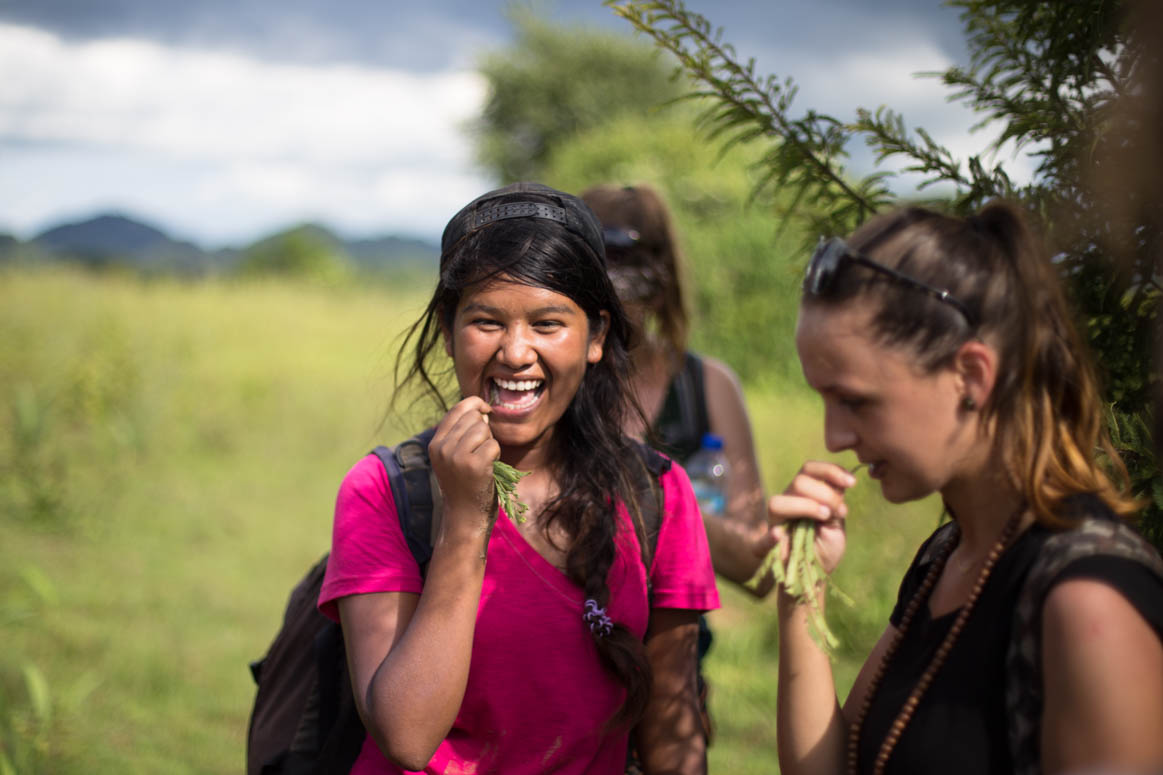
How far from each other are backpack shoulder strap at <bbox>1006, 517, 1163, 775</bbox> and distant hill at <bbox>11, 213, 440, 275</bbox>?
134 centimetres

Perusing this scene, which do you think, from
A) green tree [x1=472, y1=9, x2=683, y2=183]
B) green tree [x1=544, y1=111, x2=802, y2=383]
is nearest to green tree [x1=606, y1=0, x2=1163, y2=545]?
green tree [x1=544, y1=111, x2=802, y2=383]

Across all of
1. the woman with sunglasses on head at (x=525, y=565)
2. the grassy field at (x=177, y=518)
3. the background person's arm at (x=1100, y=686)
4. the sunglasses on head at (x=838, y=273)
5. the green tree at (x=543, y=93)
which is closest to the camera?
→ the background person's arm at (x=1100, y=686)

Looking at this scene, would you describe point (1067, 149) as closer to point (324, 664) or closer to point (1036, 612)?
point (1036, 612)

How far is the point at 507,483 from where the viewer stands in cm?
179

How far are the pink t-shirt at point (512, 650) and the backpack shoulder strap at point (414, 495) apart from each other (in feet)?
0.05

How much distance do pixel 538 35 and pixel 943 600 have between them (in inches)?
928

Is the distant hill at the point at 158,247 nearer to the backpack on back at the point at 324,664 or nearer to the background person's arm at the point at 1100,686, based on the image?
the backpack on back at the point at 324,664

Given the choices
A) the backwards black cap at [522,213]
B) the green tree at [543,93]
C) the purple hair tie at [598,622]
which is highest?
the green tree at [543,93]

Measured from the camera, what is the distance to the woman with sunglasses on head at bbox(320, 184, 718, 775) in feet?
5.68

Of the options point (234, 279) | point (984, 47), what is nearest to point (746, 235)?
point (984, 47)

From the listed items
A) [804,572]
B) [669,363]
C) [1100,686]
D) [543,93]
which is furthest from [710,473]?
[543,93]

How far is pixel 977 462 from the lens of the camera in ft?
4.83

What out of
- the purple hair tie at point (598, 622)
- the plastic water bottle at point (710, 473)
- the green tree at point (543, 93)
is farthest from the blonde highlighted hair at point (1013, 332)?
the green tree at point (543, 93)

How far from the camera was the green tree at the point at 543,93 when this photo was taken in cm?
2314
